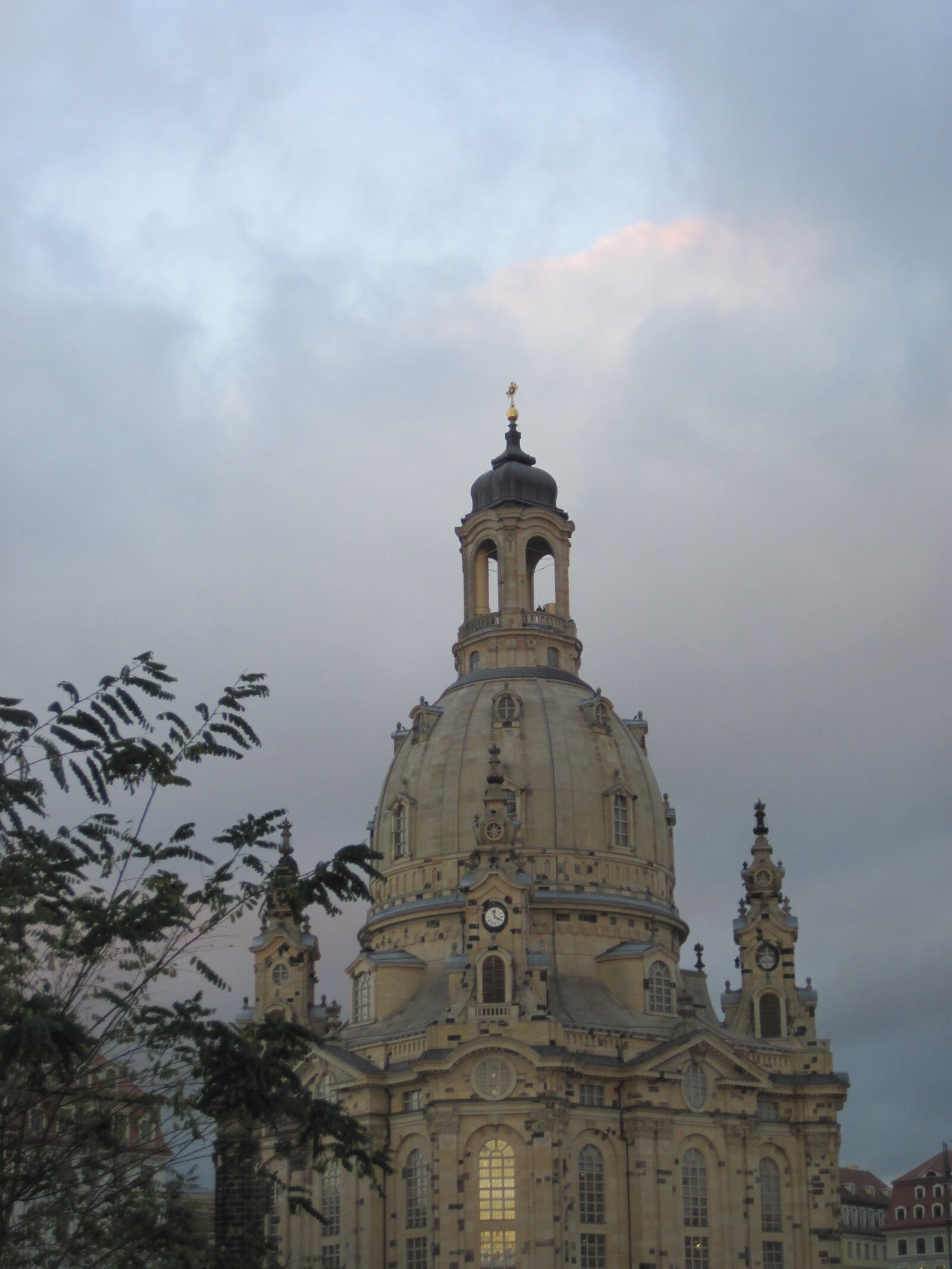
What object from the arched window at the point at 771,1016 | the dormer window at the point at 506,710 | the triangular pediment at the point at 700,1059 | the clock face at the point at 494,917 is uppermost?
the dormer window at the point at 506,710

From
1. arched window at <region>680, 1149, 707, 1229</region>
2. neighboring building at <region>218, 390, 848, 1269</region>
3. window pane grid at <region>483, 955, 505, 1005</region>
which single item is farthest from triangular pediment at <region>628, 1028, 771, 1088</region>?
window pane grid at <region>483, 955, 505, 1005</region>

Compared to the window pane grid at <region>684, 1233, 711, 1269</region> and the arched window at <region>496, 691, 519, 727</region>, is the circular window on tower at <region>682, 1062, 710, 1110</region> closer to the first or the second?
the window pane grid at <region>684, 1233, 711, 1269</region>

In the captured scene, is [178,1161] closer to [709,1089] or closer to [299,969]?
[709,1089]

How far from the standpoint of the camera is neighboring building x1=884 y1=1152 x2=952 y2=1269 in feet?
447

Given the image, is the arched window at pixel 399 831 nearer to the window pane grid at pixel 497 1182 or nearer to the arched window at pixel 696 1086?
the window pane grid at pixel 497 1182

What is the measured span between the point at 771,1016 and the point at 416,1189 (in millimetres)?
25543

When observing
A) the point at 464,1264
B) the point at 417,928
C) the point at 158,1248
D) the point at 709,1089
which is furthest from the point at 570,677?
the point at 158,1248

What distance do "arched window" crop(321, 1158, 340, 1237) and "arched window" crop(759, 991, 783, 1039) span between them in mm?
27038

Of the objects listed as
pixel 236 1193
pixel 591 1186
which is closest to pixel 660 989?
pixel 591 1186

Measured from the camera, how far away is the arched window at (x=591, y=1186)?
90250 mm

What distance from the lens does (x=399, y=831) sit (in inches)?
4193

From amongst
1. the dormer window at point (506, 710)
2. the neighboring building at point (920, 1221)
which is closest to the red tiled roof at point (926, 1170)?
the neighboring building at point (920, 1221)

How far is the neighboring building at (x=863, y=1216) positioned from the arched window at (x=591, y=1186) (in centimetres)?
4784

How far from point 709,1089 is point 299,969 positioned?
25412 mm
